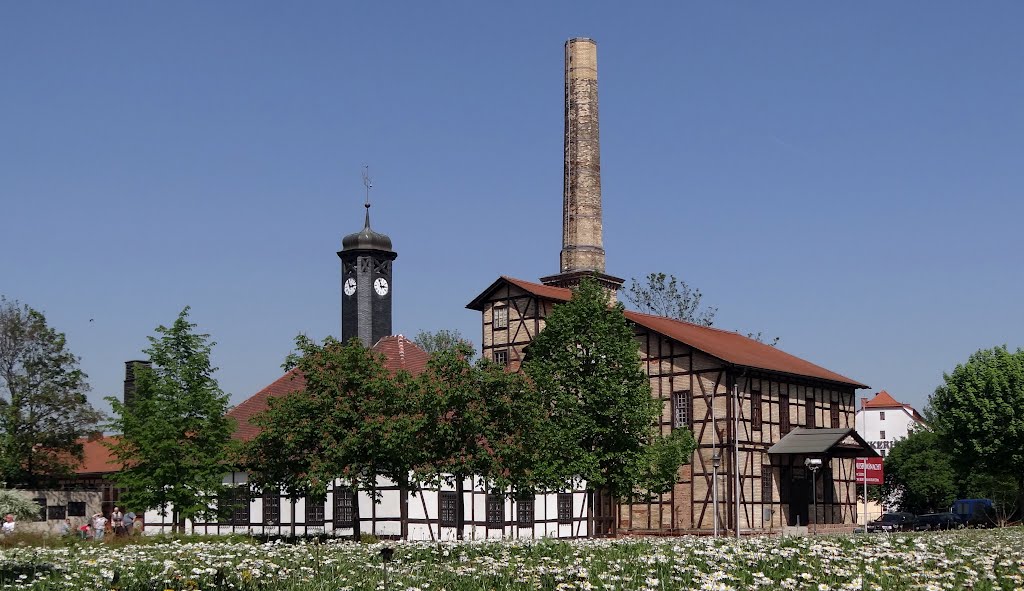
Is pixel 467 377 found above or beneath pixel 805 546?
above

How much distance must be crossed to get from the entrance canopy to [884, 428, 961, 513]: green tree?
3603cm

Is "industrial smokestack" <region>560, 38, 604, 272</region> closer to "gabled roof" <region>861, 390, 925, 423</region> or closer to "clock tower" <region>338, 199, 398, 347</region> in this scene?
"clock tower" <region>338, 199, 398, 347</region>

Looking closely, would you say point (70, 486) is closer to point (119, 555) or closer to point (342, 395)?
point (342, 395)

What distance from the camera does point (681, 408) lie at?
2069 inches

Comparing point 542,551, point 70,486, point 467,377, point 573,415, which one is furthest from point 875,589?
point 70,486

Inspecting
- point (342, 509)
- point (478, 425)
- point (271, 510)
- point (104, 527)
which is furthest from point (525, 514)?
point (104, 527)

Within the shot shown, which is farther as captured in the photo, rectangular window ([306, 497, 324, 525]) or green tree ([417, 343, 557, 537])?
rectangular window ([306, 497, 324, 525])

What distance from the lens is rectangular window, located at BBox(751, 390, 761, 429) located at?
52250 mm

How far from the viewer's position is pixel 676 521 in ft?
169

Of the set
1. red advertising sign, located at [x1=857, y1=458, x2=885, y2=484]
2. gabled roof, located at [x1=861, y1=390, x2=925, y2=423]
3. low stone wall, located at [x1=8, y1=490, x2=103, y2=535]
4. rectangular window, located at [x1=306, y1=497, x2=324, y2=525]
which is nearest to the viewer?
rectangular window, located at [x1=306, y1=497, x2=324, y2=525]

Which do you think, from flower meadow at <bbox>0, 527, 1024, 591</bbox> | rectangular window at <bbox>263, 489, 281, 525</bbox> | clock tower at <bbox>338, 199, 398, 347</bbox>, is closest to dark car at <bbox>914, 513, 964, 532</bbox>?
clock tower at <bbox>338, 199, 398, 347</bbox>

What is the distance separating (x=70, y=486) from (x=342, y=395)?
45.2 m

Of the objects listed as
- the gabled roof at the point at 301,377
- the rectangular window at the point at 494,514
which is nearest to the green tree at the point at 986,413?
the rectangular window at the point at 494,514

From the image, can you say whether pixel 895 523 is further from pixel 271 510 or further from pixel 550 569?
pixel 550 569
